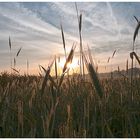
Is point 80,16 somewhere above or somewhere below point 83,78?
above

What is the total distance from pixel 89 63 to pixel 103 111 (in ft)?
2.02

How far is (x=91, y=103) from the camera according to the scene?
2.48 metres

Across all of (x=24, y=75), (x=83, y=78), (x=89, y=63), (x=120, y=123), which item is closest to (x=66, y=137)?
(x=89, y=63)

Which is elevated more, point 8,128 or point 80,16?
point 80,16

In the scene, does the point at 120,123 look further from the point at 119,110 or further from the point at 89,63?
the point at 89,63

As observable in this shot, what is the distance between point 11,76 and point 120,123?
179 inches

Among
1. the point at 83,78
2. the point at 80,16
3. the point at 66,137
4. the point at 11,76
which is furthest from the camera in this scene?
the point at 11,76

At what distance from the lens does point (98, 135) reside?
77.5 inches

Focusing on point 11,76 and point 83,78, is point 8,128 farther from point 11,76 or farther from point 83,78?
point 11,76

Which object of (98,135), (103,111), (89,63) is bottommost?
(98,135)

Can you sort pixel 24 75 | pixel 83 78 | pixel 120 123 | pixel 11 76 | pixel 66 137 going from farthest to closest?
pixel 24 75 → pixel 11 76 → pixel 83 78 → pixel 120 123 → pixel 66 137

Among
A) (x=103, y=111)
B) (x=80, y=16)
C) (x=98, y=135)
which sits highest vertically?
(x=80, y=16)

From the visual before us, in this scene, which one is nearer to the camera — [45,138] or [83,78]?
[45,138]

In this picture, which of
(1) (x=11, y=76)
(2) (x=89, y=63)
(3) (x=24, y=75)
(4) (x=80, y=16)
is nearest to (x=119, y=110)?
(4) (x=80, y=16)
